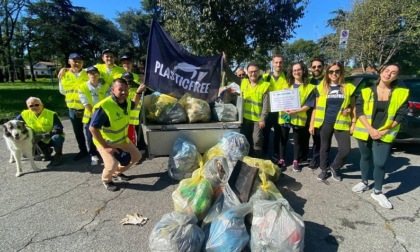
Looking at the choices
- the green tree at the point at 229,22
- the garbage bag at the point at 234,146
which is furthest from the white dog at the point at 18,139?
the green tree at the point at 229,22

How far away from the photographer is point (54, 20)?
37.5m

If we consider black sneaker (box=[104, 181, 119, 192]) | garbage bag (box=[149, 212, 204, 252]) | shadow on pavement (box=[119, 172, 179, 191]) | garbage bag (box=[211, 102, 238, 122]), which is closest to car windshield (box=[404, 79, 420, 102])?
garbage bag (box=[211, 102, 238, 122])

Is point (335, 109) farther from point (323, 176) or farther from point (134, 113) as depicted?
point (134, 113)

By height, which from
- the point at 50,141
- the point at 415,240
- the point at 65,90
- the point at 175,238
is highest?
the point at 65,90

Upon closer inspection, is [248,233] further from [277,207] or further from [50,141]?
[50,141]

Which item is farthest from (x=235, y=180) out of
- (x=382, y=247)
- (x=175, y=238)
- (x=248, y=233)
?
(x=382, y=247)

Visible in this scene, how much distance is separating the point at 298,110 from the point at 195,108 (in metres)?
1.63

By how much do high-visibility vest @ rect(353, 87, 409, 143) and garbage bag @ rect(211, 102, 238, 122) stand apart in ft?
5.89

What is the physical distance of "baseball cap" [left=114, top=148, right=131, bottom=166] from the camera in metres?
3.63

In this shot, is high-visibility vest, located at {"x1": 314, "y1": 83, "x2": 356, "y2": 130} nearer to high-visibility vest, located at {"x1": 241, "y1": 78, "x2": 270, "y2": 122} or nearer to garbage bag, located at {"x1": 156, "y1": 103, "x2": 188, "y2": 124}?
high-visibility vest, located at {"x1": 241, "y1": 78, "x2": 270, "y2": 122}

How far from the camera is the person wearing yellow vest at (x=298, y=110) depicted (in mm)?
3992

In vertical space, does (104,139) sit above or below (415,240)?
above

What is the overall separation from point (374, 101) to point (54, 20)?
149ft

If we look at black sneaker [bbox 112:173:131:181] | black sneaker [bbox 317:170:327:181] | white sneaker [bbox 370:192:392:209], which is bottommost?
white sneaker [bbox 370:192:392:209]
